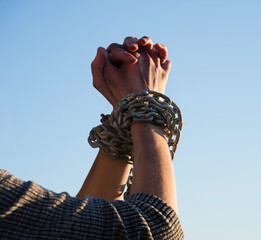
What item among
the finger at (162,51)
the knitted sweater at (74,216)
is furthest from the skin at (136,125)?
the knitted sweater at (74,216)

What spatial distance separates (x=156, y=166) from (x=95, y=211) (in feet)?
1.21

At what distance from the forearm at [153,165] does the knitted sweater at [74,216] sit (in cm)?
7

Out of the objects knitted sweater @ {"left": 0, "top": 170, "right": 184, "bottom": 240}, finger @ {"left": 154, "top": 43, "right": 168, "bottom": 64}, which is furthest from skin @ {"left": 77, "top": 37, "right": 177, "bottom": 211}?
knitted sweater @ {"left": 0, "top": 170, "right": 184, "bottom": 240}

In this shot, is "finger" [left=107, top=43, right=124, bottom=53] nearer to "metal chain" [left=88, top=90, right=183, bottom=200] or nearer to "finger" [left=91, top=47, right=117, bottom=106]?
"finger" [left=91, top=47, right=117, bottom=106]

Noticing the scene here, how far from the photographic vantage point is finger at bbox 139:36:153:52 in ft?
8.95

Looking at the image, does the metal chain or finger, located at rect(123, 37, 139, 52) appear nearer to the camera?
the metal chain

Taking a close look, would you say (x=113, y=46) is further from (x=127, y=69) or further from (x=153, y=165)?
(x=153, y=165)

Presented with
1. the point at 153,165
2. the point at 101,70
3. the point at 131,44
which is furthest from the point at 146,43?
the point at 153,165

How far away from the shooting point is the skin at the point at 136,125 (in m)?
1.87

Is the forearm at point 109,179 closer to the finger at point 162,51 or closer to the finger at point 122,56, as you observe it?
the finger at point 122,56

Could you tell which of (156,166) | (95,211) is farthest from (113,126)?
(95,211)

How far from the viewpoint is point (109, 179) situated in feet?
8.09

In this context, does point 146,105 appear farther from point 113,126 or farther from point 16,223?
point 16,223

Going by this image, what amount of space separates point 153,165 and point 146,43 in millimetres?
1106
